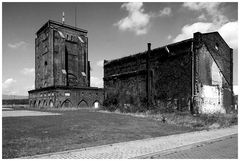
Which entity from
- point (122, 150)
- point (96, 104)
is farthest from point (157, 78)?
point (96, 104)

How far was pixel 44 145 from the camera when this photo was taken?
8.12m

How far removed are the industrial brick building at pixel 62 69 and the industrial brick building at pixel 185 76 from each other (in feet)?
47.1

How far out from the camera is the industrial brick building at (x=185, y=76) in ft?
67.1

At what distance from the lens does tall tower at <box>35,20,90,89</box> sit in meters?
44.1

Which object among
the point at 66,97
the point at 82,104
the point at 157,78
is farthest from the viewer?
the point at 82,104

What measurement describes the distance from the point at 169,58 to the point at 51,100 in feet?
75.4

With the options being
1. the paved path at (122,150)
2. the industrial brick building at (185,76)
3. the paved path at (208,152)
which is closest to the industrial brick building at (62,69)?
the industrial brick building at (185,76)

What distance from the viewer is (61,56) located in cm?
4444

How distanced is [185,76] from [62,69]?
2902 cm

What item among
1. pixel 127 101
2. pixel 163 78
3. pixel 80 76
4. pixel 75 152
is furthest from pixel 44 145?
pixel 80 76

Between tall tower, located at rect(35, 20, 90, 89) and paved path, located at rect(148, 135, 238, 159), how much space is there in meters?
37.7

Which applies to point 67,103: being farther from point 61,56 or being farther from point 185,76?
point 185,76

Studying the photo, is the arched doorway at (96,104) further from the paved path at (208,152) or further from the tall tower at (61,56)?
the paved path at (208,152)

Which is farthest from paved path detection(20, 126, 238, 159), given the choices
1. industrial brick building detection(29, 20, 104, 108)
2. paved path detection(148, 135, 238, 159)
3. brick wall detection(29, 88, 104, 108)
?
industrial brick building detection(29, 20, 104, 108)
